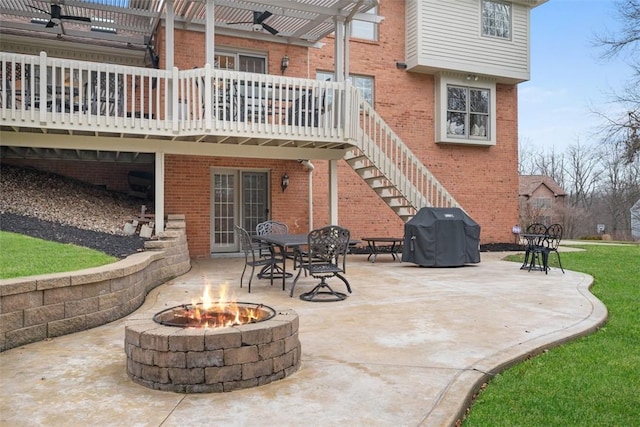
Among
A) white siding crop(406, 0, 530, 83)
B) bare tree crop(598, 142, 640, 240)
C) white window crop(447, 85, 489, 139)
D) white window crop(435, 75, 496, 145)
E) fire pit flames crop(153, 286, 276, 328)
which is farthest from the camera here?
bare tree crop(598, 142, 640, 240)

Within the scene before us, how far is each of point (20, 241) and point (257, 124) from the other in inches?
168

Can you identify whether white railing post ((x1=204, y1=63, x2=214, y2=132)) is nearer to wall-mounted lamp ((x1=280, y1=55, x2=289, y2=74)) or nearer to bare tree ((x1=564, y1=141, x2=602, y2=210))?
wall-mounted lamp ((x1=280, y1=55, x2=289, y2=74))

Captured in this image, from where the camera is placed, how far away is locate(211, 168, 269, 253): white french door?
11820 millimetres

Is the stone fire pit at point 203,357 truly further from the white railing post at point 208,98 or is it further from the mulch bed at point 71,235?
the white railing post at point 208,98

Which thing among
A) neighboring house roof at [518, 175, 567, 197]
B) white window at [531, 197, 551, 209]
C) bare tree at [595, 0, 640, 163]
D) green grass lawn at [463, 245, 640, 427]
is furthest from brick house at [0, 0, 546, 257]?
neighboring house roof at [518, 175, 567, 197]

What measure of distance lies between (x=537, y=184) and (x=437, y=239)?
31853 mm

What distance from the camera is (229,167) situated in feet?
38.5

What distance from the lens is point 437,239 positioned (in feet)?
32.6

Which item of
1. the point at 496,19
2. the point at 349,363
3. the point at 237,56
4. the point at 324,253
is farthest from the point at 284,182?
the point at 349,363

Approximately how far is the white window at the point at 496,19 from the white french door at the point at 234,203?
773cm

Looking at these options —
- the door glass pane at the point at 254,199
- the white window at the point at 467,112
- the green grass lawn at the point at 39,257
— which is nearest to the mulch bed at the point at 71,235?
the green grass lawn at the point at 39,257

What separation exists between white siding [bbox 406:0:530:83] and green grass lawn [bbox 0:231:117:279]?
9.88 metres

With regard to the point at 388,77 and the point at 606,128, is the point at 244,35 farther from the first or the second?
the point at 606,128

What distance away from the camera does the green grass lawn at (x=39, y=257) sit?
16.7 ft
